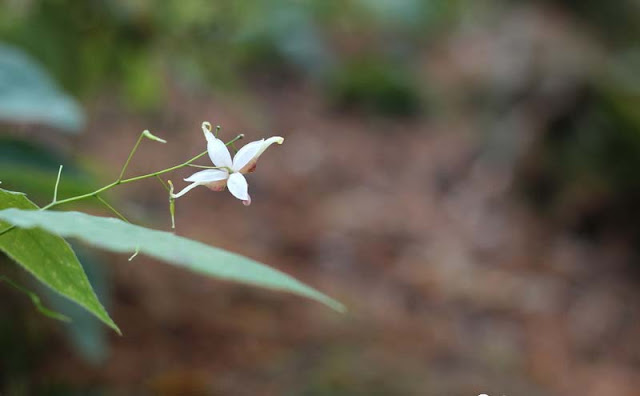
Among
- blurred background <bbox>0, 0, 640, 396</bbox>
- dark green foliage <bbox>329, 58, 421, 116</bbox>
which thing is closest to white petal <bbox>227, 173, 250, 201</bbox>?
blurred background <bbox>0, 0, 640, 396</bbox>

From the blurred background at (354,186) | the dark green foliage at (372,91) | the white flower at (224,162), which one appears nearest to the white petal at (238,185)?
the white flower at (224,162)

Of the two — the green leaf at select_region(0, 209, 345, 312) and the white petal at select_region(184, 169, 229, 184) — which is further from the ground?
the white petal at select_region(184, 169, 229, 184)

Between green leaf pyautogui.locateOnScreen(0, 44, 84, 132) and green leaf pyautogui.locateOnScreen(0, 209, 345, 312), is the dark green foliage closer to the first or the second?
green leaf pyautogui.locateOnScreen(0, 44, 84, 132)

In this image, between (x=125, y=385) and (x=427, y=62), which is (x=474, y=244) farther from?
(x=427, y=62)

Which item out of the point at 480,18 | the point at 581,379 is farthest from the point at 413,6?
the point at 581,379

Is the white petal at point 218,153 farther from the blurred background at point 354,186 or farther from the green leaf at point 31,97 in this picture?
the green leaf at point 31,97

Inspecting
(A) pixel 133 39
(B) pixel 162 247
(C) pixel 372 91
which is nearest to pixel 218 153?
(B) pixel 162 247

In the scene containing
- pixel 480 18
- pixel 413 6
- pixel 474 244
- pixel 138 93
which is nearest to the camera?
pixel 138 93
